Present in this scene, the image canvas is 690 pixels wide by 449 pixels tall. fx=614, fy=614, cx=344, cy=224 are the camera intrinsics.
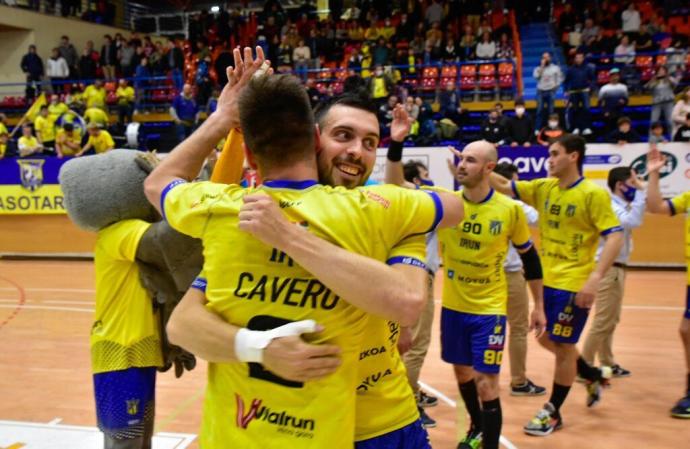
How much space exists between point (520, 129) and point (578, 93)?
217 cm

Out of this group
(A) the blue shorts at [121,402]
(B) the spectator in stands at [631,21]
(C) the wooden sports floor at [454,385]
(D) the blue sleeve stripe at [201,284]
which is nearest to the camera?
(D) the blue sleeve stripe at [201,284]

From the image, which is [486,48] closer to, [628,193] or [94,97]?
[628,193]

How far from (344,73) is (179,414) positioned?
1162cm

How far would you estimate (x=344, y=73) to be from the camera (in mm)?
15273

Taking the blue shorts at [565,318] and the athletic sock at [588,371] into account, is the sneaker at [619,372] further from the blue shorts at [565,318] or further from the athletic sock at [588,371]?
the blue shorts at [565,318]

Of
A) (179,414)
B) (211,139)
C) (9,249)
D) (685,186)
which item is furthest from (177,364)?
(9,249)

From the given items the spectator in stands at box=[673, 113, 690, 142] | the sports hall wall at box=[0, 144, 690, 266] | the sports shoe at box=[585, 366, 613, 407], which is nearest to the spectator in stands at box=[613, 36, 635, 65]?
the spectator in stands at box=[673, 113, 690, 142]

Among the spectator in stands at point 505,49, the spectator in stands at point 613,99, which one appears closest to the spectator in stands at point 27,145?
the spectator in stands at point 505,49

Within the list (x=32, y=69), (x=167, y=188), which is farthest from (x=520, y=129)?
(x=32, y=69)

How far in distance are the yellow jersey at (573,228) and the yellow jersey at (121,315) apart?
10.8 ft

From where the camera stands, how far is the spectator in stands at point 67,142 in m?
13.4

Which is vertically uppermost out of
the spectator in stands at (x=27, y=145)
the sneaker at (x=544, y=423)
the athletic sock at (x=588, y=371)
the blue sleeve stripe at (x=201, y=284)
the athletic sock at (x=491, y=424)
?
the blue sleeve stripe at (x=201, y=284)

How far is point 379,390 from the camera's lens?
1.94 meters

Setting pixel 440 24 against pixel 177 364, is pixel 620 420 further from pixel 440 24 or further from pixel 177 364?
pixel 440 24
